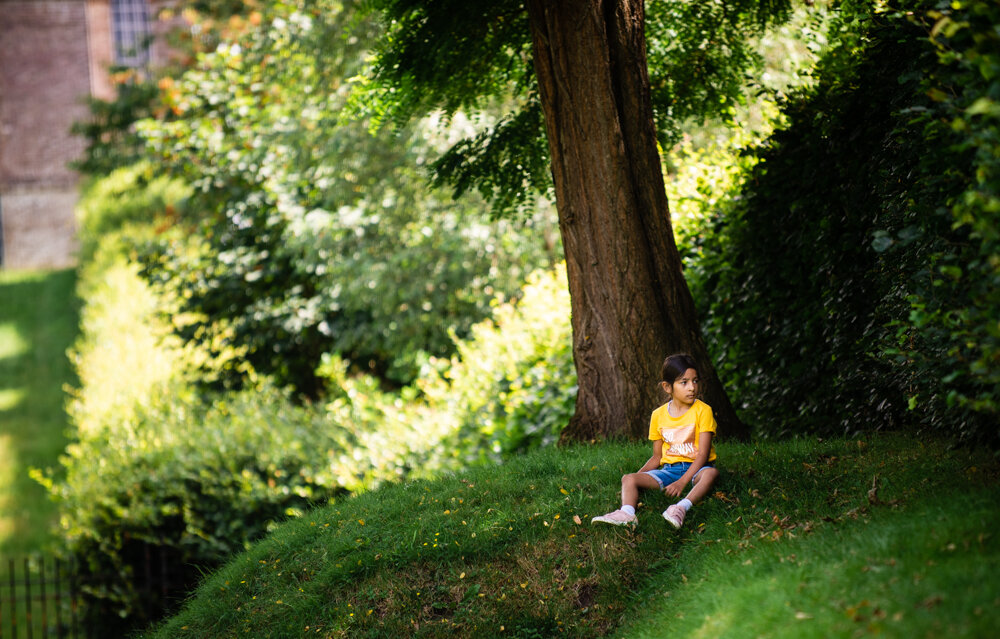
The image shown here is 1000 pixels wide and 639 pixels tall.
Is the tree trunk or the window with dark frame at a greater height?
the window with dark frame

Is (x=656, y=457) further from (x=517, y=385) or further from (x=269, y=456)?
(x=269, y=456)

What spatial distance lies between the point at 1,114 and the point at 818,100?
155ft

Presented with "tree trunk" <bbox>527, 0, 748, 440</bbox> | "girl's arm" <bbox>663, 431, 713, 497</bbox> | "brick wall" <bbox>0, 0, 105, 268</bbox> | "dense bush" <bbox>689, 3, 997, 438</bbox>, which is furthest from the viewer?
"brick wall" <bbox>0, 0, 105, 268</bbox>

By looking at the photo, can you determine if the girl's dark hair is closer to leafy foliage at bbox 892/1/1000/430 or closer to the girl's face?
the girl's face

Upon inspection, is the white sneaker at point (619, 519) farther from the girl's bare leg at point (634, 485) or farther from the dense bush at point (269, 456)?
the dense bush at point (269, 456)

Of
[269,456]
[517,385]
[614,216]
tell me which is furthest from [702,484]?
[269,456]

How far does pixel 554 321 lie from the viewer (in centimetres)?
1092

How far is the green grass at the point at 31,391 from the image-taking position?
52.2 ft

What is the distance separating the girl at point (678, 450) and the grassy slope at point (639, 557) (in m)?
0.14

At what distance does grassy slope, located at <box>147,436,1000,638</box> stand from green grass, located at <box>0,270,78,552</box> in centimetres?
1119

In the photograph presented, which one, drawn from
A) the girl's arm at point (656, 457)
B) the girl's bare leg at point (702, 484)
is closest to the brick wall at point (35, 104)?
the girl's arm at point (656, 457)

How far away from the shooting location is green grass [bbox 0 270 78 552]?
52.2 feet

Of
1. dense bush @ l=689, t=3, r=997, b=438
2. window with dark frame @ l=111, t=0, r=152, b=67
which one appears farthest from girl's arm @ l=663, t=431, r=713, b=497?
window with dark frame @ l=111, t=0, r=152, b=67

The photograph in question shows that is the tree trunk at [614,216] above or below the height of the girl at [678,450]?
above
